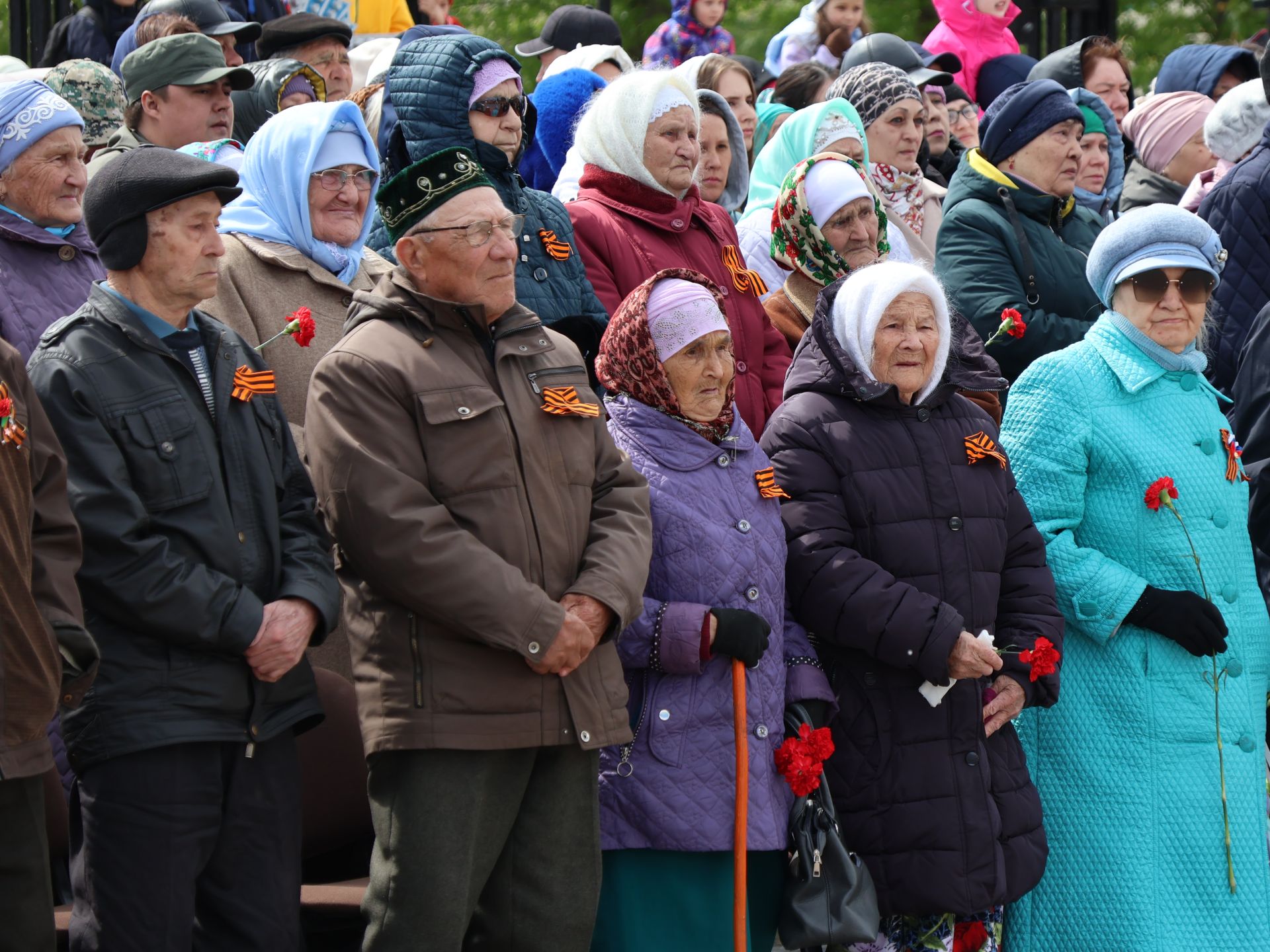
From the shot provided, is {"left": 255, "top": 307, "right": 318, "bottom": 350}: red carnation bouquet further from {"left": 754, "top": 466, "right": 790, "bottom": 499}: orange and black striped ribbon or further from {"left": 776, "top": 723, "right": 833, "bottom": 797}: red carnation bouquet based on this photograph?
{"left": 776, "top": 723, "right": 833, "bottom": 797}: red carnation bouquet

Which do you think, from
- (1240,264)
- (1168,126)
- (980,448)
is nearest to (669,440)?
(980,448)

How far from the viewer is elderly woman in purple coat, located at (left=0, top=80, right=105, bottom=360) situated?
4594mm

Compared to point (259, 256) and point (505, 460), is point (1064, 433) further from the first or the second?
point (259, 256)

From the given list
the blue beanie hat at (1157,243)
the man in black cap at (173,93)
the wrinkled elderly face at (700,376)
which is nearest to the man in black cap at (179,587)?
the wrinkled elderly face at (700,376)

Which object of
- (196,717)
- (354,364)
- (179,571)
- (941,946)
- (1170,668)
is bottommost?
(941,946)

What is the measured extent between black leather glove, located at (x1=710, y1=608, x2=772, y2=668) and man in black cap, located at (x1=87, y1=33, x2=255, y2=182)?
3084 millimetres

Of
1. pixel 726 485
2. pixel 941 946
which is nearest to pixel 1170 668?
pixel 941 946

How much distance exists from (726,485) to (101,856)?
1.74m

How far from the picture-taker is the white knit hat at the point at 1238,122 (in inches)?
287

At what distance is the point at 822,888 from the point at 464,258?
70.0 inches

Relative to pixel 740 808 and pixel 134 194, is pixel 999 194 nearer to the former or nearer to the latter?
pixel 740 808

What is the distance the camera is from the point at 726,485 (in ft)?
14.4

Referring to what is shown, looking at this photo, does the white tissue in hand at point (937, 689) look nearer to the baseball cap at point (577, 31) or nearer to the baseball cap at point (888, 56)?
the baseball cap at point (888, 56)

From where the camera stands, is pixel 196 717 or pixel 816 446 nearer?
pixel 196 717
